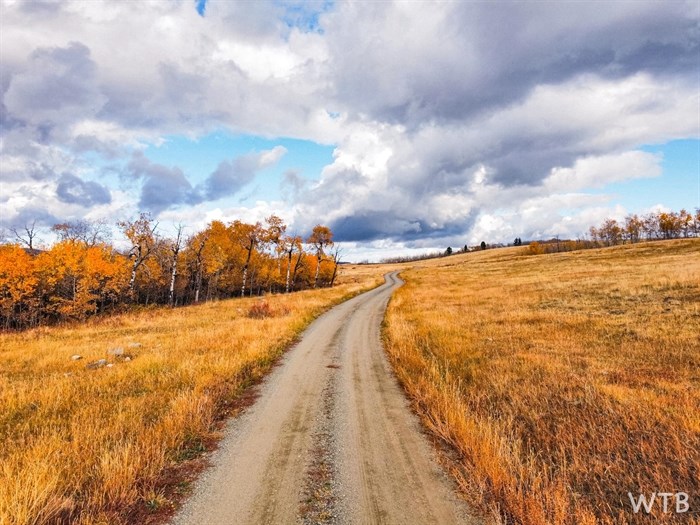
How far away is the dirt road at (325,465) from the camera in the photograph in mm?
4984

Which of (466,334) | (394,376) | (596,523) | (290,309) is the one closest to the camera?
(596,523)

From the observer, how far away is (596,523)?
4.46 m

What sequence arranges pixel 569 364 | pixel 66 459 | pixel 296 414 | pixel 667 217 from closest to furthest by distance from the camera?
pixel 66 459
pixel 296 414
pixel 569 364
pixel 667 217

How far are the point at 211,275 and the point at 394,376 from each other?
177 ft

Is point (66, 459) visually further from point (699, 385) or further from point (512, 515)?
point (699, 385)

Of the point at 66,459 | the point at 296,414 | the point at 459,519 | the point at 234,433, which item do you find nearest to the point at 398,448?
the point at 459,519

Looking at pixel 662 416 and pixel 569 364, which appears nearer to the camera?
pixel 662 416

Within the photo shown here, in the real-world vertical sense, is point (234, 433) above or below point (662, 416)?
below

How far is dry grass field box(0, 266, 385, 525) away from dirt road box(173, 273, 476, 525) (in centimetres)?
76

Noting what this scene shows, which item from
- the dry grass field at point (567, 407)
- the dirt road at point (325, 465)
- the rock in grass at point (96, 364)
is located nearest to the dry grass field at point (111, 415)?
the rock in grass at point (96, 364)

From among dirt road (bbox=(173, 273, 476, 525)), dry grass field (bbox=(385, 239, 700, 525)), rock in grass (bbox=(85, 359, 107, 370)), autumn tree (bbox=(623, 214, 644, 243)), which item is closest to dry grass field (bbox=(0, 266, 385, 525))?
rock in grass (bbox=(85, 359, 107, 370))

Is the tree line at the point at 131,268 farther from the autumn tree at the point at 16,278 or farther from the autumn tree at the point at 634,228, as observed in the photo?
the autumn tree at the point at 634,228

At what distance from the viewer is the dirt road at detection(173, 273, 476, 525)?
4.98 m

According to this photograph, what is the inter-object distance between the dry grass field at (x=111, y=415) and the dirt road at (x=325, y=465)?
2.51 feet
